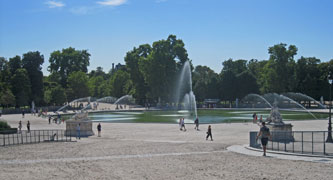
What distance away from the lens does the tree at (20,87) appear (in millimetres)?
90000

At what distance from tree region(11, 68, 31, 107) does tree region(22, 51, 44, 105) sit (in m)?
5.00

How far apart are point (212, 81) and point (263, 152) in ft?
312

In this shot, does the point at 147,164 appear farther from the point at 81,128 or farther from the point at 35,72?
the point at 35,72

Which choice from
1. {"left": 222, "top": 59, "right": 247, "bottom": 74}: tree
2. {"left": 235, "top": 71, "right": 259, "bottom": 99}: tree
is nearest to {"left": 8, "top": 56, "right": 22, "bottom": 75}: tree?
{"left": 235, "top": 71, "right": 259, "bottom": 99}: tree

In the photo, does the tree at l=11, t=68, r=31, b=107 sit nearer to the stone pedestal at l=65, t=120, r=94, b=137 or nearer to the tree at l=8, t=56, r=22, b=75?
the tree at l=8, t=56, r=22, b=75

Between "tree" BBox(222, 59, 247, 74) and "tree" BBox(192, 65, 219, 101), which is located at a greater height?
"tree" BBox(222, 59, 247, 74)

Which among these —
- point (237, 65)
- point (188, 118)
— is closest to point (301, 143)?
point (188, 118)

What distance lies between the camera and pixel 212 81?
383 ft

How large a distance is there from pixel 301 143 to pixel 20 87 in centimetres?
8201

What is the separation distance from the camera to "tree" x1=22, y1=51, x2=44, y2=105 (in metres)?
97.0

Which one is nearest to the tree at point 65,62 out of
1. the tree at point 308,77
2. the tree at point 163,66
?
the tree at point 163,66

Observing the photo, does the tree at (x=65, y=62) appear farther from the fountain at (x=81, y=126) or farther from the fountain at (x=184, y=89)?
the fountain at (x=81, y=126)

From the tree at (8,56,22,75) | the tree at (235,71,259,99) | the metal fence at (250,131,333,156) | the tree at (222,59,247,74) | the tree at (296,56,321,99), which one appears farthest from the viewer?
the tree at (222,59,247,74)

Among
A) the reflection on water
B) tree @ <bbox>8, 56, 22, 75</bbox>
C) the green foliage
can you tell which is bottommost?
the reflection on water
